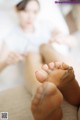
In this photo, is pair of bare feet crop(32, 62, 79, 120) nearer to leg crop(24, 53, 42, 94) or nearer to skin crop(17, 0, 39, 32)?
leg crop(24, 53, 42, 94)

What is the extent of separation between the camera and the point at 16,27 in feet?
4.00

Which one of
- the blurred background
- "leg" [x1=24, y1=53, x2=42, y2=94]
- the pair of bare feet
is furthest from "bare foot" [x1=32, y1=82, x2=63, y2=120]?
the blurred background

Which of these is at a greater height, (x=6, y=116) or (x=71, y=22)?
(x=71, y=22)

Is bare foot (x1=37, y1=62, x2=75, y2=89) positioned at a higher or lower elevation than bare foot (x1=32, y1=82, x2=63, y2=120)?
higher

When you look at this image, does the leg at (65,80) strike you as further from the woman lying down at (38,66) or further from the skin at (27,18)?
the skin at (27,18)

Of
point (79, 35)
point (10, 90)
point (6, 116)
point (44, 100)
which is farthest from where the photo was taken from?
point (79, 35)

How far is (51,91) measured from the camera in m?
0.76

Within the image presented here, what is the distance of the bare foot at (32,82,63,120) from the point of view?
752 millimetres

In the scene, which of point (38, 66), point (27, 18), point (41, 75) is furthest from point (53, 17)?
point (41, 75)

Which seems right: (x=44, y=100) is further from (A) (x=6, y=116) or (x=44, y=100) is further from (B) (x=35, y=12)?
(B) (x=35, y=12)

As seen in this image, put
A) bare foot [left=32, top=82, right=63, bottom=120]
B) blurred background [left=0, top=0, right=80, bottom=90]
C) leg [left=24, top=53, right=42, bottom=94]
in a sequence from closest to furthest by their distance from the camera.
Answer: bare foot [left=32, top=82, right=63, bottom=120] < leg [left=24, top=53, right=42, bottom=94] < blurred background [left=0, top=0, right=80, bottom=90]

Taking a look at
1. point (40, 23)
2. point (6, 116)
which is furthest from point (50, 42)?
point (6, 116)

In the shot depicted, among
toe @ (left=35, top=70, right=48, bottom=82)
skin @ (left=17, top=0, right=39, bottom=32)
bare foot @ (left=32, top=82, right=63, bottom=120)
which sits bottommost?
bare foot @ (left=32, top=82, right=63, bottom=120)

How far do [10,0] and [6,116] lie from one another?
0.60m
